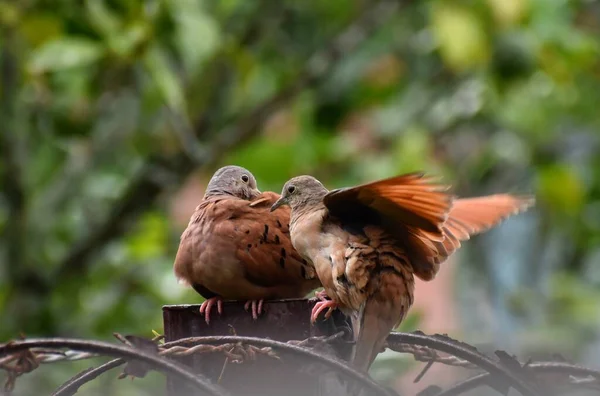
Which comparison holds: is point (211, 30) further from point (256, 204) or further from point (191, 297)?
point (191, 297)

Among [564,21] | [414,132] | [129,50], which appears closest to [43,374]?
[129,50]

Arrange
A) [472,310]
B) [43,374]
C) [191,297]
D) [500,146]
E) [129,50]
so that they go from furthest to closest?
[472,310]
[500,146]
[191,297]
[43,374]
[129,50]

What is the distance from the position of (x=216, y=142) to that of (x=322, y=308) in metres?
2.66

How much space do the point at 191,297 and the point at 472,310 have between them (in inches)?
184

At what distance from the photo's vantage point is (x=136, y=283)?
5145 mm

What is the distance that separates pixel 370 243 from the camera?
2586mm

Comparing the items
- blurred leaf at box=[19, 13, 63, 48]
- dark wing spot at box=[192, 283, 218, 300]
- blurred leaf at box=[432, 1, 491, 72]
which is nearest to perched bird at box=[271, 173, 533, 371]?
dark wing spot at box=[192, 283, 218, 300]

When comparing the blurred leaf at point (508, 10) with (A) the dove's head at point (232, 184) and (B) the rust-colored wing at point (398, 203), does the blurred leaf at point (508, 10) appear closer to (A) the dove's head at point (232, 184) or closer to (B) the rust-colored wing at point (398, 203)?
(A) the dove's head at point (232, 184)

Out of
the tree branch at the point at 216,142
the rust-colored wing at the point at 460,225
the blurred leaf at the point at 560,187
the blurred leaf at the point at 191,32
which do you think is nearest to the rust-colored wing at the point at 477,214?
the rust-colored wing at the point at 460,225

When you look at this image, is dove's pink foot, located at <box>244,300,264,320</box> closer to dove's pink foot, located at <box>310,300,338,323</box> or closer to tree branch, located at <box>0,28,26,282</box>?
dove's pink foot, located at <box>310,300,338,323</box>

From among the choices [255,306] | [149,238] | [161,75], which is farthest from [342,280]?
[149,238]

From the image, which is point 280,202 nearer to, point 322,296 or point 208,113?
point 322,296

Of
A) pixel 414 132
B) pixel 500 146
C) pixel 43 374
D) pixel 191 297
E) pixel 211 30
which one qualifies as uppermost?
pixel 500 146

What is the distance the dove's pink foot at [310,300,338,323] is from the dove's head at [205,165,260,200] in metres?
0.57
